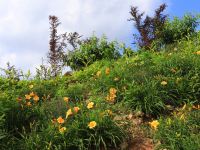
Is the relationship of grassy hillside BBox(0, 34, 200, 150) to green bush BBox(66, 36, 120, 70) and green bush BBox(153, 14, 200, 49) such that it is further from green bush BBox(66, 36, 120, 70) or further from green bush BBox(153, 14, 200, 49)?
green bush BBox(153, 14, 200, 49)

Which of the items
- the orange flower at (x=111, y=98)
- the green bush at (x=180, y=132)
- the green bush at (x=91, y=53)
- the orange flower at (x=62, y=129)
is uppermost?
the green bush at (x=91, y=53)

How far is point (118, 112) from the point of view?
674 cm

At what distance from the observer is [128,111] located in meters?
6.73

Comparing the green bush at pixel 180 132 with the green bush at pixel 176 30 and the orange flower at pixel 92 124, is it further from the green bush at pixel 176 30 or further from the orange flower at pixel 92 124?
the green bush at pixel 176 30

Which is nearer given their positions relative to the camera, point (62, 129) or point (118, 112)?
point (62, 129)

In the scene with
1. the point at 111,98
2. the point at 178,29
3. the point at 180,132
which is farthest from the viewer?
the point at 178,29

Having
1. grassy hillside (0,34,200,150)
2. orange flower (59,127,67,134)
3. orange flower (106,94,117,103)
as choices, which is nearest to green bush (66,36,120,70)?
grassy hillside (0,34,200,150)

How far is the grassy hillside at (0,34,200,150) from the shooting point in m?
5.60

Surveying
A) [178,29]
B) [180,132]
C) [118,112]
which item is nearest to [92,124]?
[180,132]

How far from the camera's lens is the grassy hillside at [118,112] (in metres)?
5.60

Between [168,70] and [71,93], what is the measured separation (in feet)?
5.26

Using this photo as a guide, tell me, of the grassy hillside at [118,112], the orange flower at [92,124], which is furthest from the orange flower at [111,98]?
the orange flower at [92,124]

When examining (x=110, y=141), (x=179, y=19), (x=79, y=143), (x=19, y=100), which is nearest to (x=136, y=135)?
(x=110, y=141)

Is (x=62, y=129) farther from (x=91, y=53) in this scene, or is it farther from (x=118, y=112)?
(x=91, y=53)
